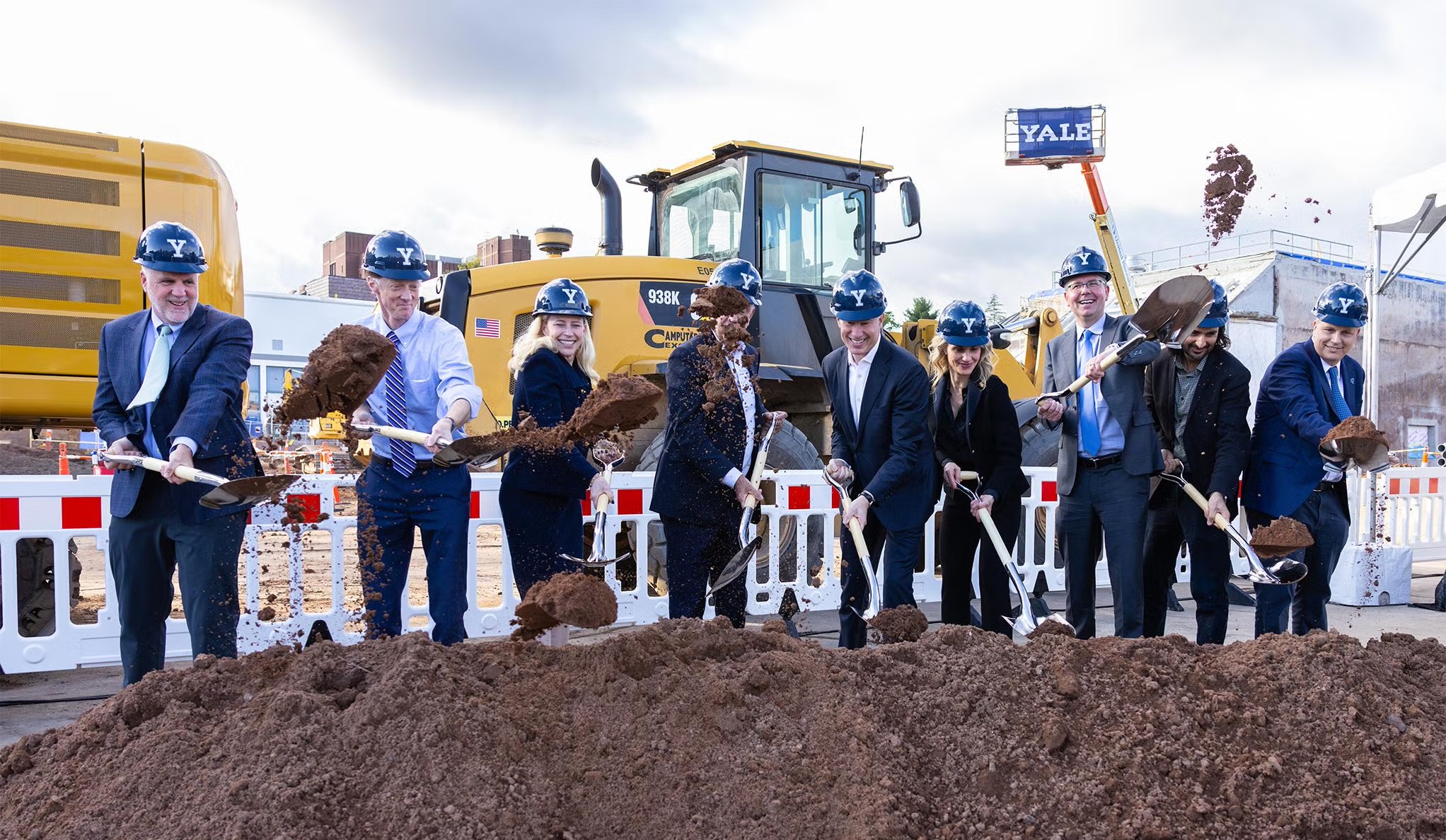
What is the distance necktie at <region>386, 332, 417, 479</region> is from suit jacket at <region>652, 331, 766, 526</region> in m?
1.00

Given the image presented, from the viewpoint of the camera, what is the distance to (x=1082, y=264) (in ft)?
15.1

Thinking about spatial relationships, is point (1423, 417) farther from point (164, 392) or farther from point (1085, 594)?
point (164, 392)

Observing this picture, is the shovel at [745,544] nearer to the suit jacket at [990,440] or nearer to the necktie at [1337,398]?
the suit jacket at [990,440]

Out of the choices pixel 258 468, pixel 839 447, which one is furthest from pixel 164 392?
pixel 839 447

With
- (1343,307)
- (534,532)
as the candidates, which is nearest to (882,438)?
(534,532)

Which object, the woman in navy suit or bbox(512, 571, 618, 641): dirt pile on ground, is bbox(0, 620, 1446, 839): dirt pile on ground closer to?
bbox(512, 571, 618, 641): dirt pile on ground

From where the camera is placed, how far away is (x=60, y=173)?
520 cm

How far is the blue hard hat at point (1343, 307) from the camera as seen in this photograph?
182 inches

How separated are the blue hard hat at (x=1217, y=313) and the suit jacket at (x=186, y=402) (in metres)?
4.17

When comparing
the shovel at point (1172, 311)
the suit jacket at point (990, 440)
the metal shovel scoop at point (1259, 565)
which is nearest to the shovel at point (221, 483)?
the suit jacket at point (990, 440)

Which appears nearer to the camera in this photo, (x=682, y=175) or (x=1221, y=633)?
(x=1221, y=633)

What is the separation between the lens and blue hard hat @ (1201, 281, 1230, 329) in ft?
15.5

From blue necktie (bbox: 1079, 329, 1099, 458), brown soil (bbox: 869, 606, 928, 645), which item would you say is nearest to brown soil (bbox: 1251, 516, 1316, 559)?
blue necktie (bbox: 1079, 329, 1099, 458)

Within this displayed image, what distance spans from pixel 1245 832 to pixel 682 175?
6.87 m
